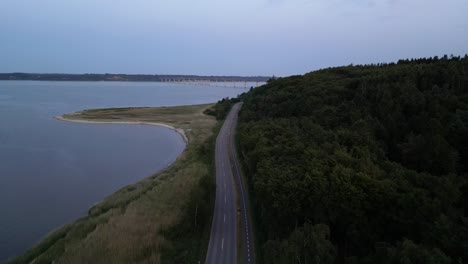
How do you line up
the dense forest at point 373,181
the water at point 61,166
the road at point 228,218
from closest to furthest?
the dense forest at point 373,181
the road at point 228,218
the water at point 61,166

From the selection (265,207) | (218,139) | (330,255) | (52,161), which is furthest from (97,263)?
(218,139)

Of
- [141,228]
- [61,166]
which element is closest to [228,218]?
[141,228]

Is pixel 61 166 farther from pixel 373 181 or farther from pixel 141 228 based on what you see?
pixel 373 181

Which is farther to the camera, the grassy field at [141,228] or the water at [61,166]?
the water at [61,166]

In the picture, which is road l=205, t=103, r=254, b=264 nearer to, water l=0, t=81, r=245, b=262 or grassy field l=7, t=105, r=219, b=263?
grassy field l=7, t=105, r=219, b=263

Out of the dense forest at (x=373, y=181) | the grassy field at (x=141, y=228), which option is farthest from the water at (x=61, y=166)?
the dense forest at (x=373, y=181)

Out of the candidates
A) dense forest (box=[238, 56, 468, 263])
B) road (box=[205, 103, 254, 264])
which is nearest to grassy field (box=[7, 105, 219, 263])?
road (box=[205, 103, 254, 264])

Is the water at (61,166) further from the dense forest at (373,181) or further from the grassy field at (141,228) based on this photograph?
the dense forest at (373,181)
